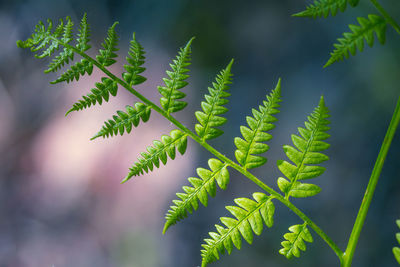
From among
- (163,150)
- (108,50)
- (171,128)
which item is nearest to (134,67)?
(108,50)

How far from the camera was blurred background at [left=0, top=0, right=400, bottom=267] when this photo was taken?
1.60 m

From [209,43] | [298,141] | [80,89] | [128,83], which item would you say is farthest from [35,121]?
[298,141]

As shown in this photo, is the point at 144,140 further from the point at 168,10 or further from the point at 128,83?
the point at 128,83

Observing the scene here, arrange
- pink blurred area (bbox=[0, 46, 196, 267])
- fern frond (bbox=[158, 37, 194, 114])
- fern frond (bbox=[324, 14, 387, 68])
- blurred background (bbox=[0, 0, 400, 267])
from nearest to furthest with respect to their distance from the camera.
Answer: fern frond (bbox=[324, 14, 387, 68])
fern frond (bbox=[158, 37, 194, 114])
blurred background (bbox=[0, 0, 400, 267])
pink blurred area (bbox=[0, 46, 196, 267])

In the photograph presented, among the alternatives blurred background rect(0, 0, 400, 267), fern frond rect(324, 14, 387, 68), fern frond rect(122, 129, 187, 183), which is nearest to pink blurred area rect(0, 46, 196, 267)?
blurred background rect(0, 0, 400, 267)

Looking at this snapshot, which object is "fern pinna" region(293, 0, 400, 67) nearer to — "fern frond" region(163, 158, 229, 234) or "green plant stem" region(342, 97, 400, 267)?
"green plant stem" region(342, 97, 400, 267)

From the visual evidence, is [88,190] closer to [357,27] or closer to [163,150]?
[163,150]

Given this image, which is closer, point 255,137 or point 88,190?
point 255,137

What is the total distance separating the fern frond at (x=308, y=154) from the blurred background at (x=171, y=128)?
42.2 inches

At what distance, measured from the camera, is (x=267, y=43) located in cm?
174

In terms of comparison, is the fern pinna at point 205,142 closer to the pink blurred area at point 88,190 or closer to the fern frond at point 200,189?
the fern frond at point 200,189

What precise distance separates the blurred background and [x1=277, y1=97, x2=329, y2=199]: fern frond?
1.07m

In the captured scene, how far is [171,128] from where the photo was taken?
1.99m

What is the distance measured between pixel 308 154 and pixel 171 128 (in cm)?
143
